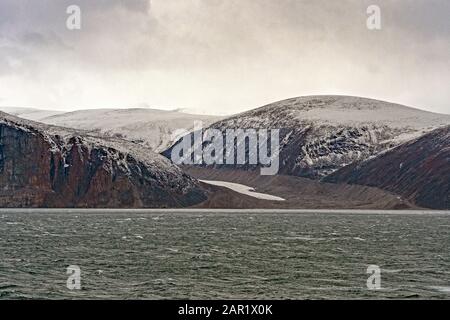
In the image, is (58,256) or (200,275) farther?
(58,256)

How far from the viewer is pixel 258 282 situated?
60188 mm

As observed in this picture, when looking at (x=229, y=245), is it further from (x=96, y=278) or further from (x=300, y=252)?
(x=96, y=278)

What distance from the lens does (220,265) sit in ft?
233

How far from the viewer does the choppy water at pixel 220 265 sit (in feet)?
181

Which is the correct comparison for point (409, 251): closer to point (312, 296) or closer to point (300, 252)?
point (300, 252)

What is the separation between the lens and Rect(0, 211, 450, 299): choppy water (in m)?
55.3

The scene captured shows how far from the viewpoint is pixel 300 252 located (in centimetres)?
8469

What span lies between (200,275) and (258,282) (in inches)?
218
